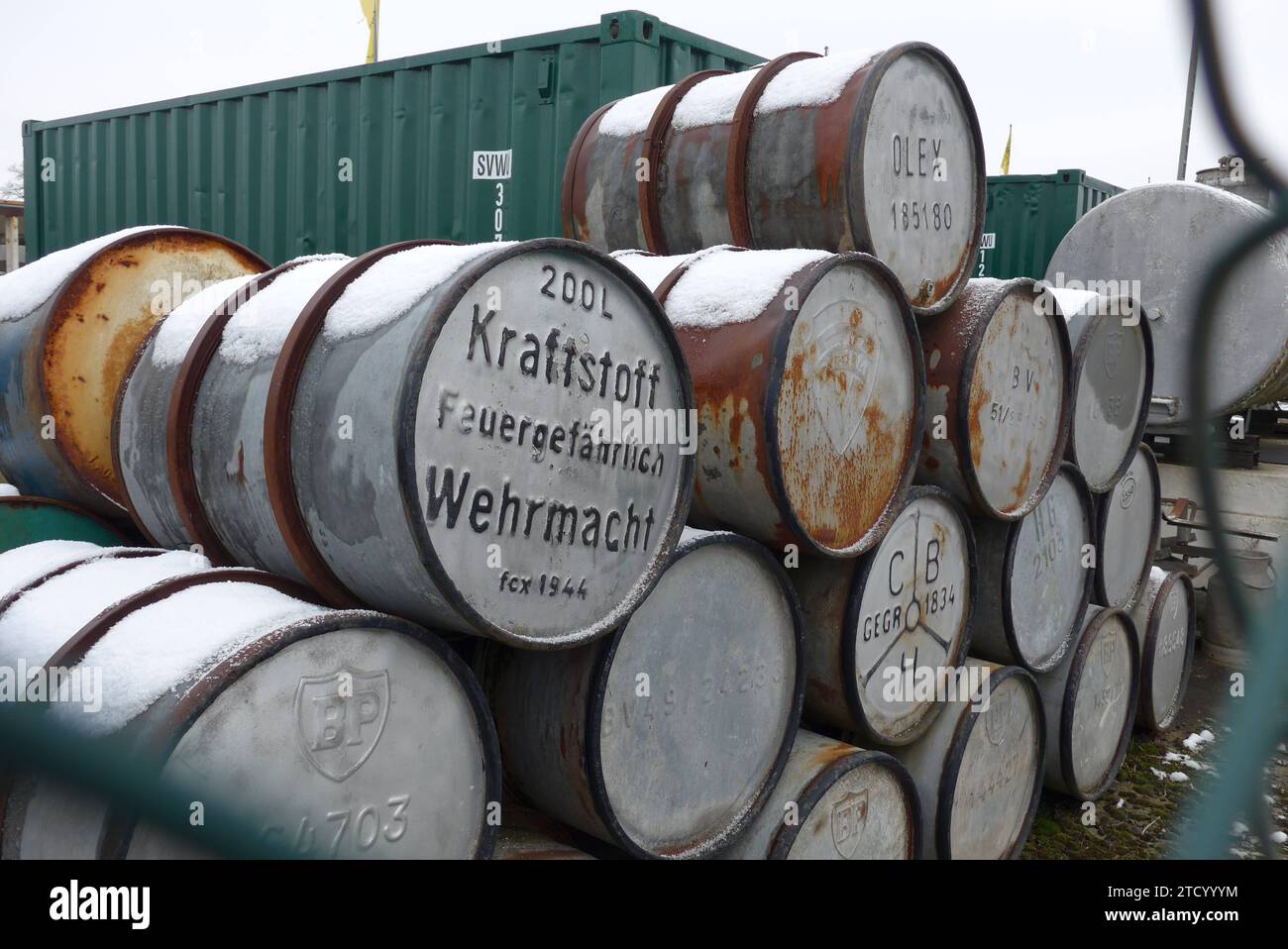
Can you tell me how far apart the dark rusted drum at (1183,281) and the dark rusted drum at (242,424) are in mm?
4470

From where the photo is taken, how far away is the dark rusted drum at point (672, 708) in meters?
1.99

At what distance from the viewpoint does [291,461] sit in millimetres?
1655

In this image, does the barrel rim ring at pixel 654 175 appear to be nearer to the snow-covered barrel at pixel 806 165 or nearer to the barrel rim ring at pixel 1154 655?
the snow-covered barrel at pixel 806 165

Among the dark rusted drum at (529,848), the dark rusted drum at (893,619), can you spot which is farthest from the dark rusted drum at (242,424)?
the dark rusted drum at (893,619)

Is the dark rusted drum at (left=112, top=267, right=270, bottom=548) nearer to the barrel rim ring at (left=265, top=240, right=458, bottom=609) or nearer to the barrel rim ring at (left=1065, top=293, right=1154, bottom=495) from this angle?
the barrel rim ring at (left=265, top=240, right=458, bottom=609)

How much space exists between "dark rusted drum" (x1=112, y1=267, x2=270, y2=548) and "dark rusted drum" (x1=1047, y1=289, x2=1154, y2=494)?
2.76 meters

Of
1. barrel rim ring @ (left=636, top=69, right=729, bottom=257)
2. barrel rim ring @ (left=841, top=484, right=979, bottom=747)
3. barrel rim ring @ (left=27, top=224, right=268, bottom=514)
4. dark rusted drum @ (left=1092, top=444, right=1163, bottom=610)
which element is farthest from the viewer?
dark rusted drum @ (left=1092, top=444, right=1163, bottom=610)

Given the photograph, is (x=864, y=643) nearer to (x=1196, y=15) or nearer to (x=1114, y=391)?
(x=1114, y=391)

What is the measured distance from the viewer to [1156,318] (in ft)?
17.2

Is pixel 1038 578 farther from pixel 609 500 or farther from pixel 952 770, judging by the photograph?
pixel 609 500

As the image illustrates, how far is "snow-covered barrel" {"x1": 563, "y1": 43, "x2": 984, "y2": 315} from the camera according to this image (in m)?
2.61

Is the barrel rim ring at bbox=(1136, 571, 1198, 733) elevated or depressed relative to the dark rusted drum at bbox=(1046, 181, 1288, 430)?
depressed

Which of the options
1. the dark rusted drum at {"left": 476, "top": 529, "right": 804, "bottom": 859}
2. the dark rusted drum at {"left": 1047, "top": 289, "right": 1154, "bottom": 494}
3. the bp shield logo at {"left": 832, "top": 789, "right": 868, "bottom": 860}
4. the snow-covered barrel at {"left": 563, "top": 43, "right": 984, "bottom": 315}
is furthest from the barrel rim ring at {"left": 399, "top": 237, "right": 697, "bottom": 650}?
the dark rusted drum at {"left": 1047, "top": 289, "right": 1154, "bottom": 494}

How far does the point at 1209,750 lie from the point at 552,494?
444cm
